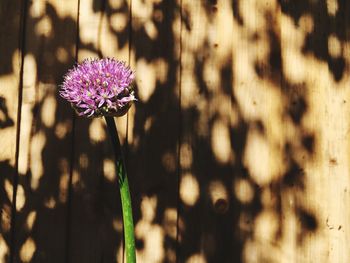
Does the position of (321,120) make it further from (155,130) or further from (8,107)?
(8,107)

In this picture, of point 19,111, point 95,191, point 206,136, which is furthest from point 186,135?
point 19,111

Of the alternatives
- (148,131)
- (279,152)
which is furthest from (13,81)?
(279,152)

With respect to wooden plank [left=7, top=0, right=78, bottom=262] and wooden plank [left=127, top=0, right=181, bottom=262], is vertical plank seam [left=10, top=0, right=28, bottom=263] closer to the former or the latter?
wooden plank [left=7, top=0, right=78, bottom=262]

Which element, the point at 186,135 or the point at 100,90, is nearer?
the point at 100,90

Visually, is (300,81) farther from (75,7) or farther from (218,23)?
(75,7)

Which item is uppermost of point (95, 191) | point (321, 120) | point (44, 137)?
point (321, 120)

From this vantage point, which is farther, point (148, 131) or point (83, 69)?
point (148, 131)

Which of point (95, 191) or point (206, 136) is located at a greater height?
point (206, 136)
